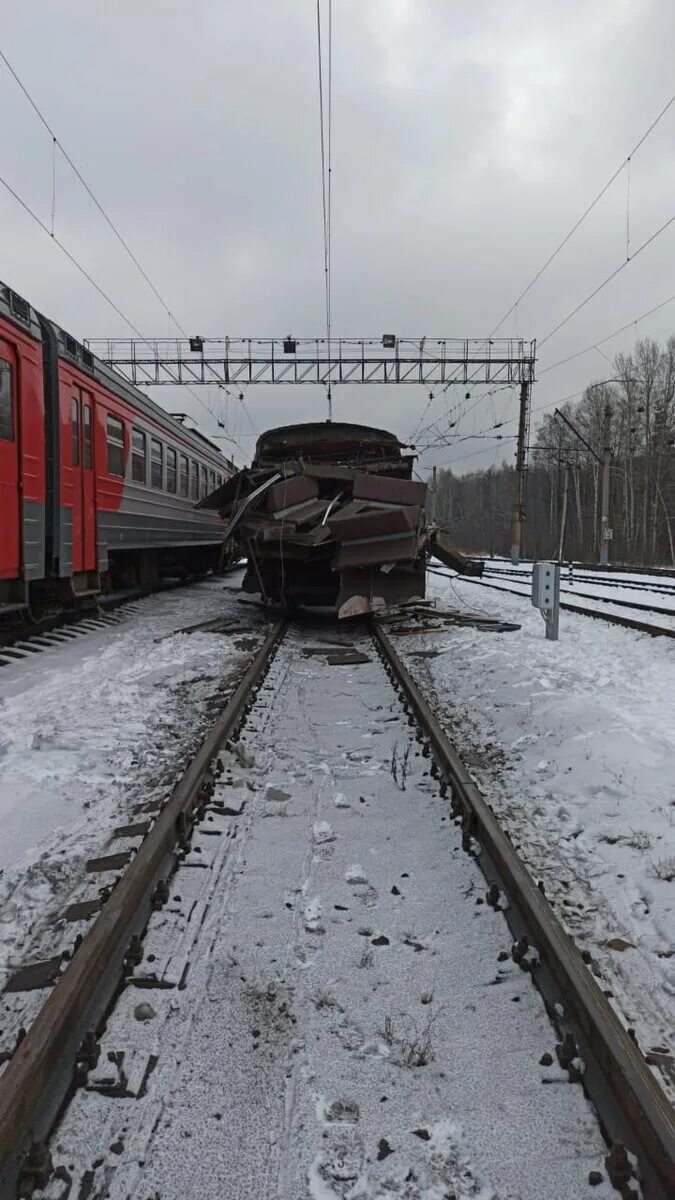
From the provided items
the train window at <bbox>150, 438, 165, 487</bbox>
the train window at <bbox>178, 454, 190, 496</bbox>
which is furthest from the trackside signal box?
the train window at <bbox>178, 454, 190, 496</bbox>

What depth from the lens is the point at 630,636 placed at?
10789mm

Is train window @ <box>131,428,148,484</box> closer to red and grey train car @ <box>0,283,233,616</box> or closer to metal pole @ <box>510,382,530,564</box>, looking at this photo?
red and grey train car @ <box>0,283,233,616</box>

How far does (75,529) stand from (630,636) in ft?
26.2

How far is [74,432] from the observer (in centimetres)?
970

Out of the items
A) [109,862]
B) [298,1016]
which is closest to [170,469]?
[109,862]

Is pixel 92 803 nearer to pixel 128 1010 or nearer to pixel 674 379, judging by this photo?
pixel 128 1010

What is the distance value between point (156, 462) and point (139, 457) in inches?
47.1

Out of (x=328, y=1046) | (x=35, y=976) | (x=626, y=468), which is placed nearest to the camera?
(x=328, y=1046)

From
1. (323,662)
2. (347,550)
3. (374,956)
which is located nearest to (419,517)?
(347,550)

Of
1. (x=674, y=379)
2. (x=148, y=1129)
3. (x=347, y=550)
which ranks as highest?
(x=674, y=379)

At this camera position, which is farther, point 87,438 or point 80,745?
point 87,438

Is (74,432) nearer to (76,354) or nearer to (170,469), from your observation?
(76,354)

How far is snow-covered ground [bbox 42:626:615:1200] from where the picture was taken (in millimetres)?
1759

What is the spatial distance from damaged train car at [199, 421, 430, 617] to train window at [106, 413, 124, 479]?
154cm
